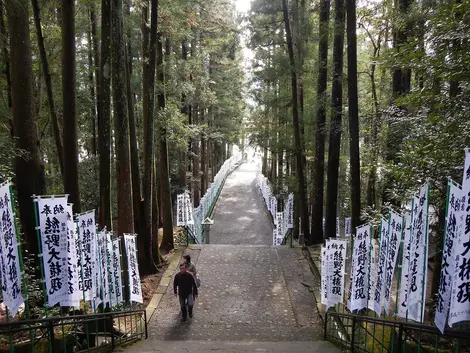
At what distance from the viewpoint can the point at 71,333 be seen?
568 centimetres

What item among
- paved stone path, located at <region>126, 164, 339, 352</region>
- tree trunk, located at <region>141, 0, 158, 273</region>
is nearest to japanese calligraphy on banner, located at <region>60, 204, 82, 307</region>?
paved stone path, located at <region>126, 164, 339, 352</region>

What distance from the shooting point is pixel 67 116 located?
24.4 ft

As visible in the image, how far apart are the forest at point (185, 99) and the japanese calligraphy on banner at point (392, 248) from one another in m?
0.78

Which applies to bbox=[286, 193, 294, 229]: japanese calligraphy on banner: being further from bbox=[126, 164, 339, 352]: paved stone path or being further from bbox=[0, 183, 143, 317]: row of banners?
bbox=[0, 183, 143, 317]: row of banners

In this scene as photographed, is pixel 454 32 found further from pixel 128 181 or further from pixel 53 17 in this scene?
pixel 53 17

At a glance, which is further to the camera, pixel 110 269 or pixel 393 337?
pixel 110 269

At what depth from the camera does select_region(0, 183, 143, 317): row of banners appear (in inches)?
172

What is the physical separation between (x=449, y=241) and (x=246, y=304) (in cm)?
655

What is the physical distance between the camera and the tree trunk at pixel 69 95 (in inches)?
287

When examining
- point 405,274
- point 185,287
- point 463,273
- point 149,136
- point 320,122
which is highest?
point 320,122

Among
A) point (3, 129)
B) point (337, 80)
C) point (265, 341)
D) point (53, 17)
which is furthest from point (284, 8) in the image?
point (265, 341)

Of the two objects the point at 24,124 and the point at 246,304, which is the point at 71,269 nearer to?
the point at 24,124

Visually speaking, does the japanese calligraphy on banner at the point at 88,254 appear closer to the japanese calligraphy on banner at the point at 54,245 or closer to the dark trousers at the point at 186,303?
the japanese calligraphy on banner at the point at 54,245

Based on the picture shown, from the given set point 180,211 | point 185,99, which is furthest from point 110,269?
point 185,99
